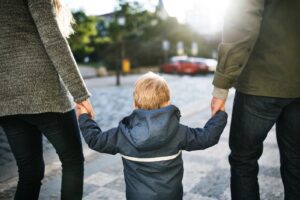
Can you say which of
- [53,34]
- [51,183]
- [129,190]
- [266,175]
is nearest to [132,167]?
[129,190]

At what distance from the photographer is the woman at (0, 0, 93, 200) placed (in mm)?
2014

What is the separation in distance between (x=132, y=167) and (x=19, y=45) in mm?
915

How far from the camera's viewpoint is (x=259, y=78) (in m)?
2.10

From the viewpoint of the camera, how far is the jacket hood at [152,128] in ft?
6.40

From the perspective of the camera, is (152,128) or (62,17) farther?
(62,17)

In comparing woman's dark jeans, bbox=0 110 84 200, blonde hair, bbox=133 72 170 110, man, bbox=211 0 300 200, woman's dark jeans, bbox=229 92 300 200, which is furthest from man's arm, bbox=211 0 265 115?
woman's dark jeans, bbox=0 110 84 200

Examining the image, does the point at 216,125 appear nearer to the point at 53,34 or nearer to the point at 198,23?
the point at 53,34

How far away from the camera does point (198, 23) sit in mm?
47344

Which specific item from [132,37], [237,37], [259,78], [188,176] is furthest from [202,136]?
[132,37]

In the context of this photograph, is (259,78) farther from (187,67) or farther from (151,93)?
(187,67)

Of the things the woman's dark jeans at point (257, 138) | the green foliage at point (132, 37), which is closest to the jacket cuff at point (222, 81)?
the woman's dark jeans at point (257, 138)

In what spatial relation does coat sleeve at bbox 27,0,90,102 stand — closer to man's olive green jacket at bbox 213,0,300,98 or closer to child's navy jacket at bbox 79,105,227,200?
child's navy jacket at bbox 79,105,227,200

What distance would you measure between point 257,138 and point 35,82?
1306mm

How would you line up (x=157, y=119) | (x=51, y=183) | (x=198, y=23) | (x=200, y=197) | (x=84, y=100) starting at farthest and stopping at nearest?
(x=198, y=23), (x=51, y=183), (x=200, y=197), (x=84, y=100), (x=157, y=119)
